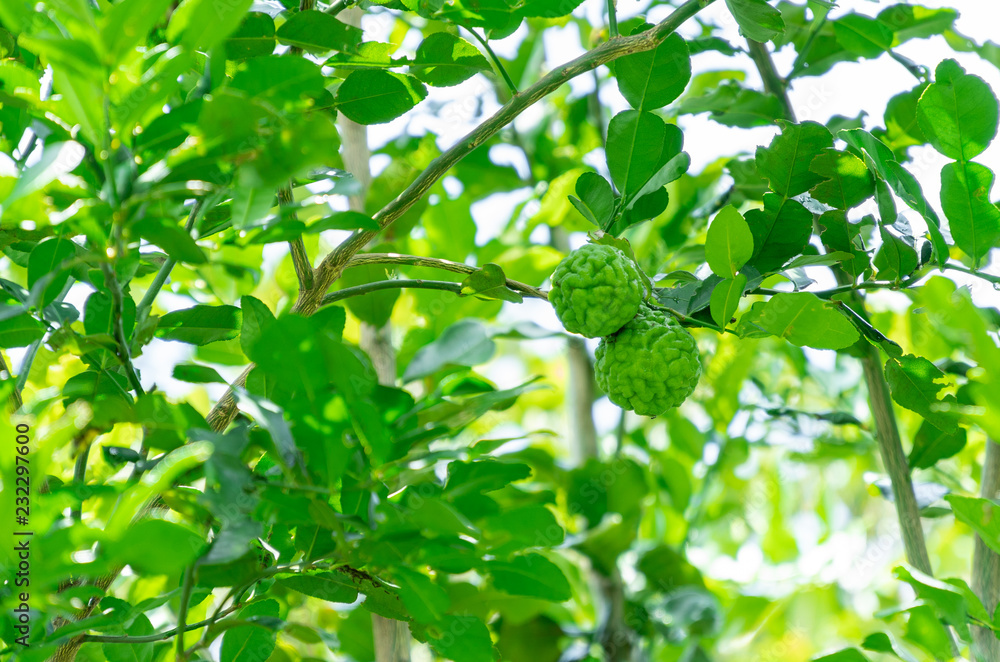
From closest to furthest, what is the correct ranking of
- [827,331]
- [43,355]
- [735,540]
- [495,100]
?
[827,331], [43,355], [495,100], [735,540]

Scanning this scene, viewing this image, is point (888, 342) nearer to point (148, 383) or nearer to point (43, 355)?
point (148, 383)

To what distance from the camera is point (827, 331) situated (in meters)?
0.62

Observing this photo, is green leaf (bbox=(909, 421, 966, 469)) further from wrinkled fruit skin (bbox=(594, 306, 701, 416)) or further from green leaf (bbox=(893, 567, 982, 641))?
wrinkled fruit skin (bbox=(594, 306, 701, 416))

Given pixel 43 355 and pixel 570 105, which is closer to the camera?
pixel 43 355

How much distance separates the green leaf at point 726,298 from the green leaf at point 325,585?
1.22 feet

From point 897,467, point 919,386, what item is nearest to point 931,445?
point 897,467

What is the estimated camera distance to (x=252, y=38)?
614 mm

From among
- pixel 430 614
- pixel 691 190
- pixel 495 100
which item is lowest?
pixel 430 614

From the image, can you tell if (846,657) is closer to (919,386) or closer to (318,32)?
(919,386)

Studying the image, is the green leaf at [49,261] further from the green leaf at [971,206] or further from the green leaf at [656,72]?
the green leaf at [971,206]

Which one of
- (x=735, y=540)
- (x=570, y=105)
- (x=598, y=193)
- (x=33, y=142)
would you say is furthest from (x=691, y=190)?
(x=33, y=142)

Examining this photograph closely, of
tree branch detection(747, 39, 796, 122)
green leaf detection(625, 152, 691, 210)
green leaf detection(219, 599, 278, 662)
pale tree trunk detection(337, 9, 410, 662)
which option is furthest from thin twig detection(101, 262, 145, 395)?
tree branch detection(747, 39, 796, 122)

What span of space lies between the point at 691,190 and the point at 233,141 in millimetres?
939

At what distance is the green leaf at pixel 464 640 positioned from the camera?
0.58m
